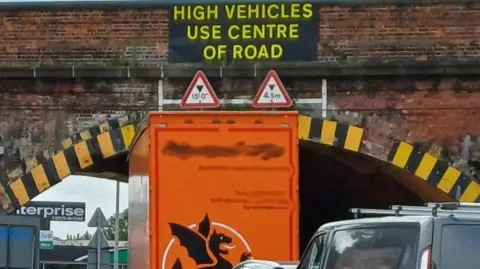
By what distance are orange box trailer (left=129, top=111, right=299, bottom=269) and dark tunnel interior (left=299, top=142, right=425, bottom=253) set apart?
6.10m

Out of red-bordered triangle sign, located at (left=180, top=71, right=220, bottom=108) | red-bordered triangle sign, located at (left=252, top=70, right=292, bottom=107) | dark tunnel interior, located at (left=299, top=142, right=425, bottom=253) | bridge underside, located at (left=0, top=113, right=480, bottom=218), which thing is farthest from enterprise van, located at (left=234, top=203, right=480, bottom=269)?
dark tunnel interior, located at (left=299, top=142, right=425, bottom=253)

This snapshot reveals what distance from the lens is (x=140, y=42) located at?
17.0 m

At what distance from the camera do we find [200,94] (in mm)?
14305

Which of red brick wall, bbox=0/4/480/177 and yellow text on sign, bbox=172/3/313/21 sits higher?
yellow text on sign, bbox=172/3/313/21

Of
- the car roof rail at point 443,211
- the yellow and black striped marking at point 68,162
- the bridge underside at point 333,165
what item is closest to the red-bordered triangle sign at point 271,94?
the bridge underside at point 333,165

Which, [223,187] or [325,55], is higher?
[325,55]

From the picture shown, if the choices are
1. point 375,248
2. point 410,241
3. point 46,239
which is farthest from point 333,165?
point 46,239

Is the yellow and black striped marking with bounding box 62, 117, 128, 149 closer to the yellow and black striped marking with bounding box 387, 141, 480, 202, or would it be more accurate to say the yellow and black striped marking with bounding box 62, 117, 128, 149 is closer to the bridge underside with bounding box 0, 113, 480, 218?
the bridge underside with bounding box 0, 113, 480, 218

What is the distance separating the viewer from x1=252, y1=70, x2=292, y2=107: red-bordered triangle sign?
14086 mm

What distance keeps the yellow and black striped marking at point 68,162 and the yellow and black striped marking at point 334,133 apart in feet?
9.49

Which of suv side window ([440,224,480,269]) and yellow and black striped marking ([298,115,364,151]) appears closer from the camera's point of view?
suv side window ([440,224,480,269])

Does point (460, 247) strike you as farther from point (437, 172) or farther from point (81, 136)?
point (81, 136)

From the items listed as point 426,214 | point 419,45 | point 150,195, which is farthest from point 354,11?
point 426,214

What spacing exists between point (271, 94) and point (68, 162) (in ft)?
15.2
